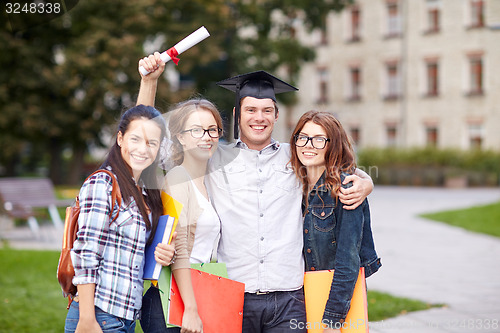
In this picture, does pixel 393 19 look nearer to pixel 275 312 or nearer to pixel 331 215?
pixel 331 215

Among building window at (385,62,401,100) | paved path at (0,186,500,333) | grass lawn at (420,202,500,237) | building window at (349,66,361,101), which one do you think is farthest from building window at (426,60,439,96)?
paved path at (0,186,500,333)

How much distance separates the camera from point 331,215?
3021 millimetres

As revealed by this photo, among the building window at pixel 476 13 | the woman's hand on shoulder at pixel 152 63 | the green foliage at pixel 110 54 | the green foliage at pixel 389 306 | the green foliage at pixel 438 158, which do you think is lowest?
the green foliage at pixel 389 306

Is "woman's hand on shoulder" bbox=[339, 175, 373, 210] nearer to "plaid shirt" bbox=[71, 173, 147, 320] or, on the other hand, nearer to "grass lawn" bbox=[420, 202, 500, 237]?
"plaid shirt" bbox=[71, 173, 147, 320]

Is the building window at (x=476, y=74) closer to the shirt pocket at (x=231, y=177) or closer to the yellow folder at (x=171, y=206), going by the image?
the shirt pocket at (x=231, y=177)

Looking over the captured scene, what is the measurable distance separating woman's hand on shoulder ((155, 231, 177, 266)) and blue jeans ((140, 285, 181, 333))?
0.20 m

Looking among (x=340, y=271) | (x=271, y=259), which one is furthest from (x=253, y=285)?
(x=340, y=271)

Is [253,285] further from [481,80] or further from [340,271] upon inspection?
[481,80]

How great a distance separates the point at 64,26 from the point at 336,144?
2490 cm

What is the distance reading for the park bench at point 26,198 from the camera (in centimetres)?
1207

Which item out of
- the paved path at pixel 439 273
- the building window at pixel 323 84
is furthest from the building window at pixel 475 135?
the paved path at pixel 439 273

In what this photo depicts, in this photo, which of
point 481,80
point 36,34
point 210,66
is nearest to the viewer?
point 36,34

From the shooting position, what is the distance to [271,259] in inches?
120

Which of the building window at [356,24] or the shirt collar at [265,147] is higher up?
the building window at [356,24]
